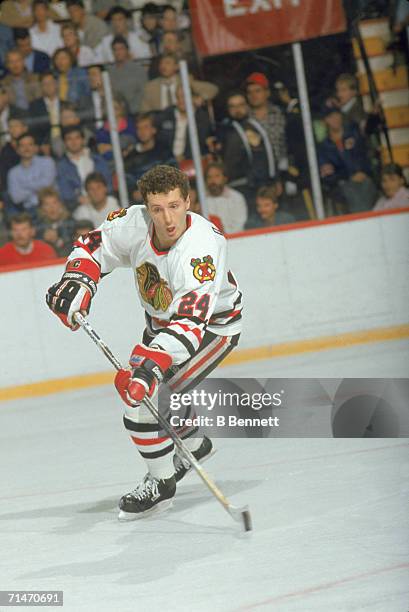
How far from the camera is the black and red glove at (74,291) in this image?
3.27 meters

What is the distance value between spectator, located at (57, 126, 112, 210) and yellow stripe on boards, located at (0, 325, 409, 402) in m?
1.11

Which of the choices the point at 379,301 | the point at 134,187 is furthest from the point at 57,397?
the point at 379,301

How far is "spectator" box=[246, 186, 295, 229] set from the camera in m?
6.48

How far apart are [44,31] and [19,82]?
0.39 m

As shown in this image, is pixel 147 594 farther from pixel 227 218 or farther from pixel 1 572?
pixel 227 218

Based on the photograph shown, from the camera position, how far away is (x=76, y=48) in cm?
682

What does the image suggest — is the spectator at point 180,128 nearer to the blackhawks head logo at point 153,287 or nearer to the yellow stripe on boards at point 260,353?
the yellow stripe on boards at point 260,353

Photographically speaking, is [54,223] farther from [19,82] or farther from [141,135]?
[19,82]

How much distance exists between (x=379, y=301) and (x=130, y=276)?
1.39 meters

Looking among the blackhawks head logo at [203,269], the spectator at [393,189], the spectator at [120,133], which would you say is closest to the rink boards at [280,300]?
the spectator at [393,189]

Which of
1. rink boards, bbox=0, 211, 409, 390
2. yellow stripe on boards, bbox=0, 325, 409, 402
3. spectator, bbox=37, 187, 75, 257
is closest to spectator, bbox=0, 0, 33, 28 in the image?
spectator, bbox=37, 187, 75, 257

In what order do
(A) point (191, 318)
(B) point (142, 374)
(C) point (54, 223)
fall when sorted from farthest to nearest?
(C) point (54, 223) → (A) point (191, 318) → (B) point (142, 374)

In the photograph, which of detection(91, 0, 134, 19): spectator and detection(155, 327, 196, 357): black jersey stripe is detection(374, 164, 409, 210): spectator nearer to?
detection(91, 0, 134, 19): spectator

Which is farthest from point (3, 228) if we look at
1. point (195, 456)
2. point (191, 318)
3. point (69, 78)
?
point (191, 318)
